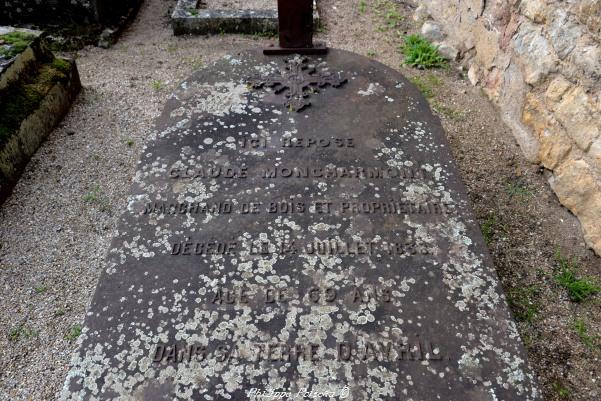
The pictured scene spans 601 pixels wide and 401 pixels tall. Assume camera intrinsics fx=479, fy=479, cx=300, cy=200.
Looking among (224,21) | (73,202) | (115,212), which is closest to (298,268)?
(115,212)

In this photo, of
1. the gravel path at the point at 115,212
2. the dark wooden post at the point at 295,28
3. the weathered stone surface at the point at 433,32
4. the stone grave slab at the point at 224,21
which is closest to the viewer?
the gravel path at the point at 115,212

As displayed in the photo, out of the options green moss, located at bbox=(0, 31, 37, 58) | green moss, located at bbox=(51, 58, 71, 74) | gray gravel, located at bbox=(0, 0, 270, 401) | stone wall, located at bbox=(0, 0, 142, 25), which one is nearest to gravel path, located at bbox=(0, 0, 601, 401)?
gray gravel, located at bbox=(0, 0, 270, 401)

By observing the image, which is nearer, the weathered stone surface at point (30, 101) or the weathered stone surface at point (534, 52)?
the weathered stone surface at point (534, 52)

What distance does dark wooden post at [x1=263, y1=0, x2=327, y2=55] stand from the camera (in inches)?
123

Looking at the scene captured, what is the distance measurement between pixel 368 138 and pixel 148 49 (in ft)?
12.1

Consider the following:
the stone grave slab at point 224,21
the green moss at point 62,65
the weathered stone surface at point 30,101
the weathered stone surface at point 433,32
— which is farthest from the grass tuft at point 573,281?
the green moss at point 62,65

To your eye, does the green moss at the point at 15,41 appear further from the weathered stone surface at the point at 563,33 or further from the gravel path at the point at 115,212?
the weathered stone surface at the point at 563,33

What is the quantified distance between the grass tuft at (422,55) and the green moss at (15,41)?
11.9 ft

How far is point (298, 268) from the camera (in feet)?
6.93

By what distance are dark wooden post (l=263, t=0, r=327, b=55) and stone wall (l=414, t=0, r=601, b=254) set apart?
5.56 feet

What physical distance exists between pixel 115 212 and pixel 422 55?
3437 mm

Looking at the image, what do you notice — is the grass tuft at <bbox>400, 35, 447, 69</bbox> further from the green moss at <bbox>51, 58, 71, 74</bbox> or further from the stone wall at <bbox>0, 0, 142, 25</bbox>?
the stone wall at <bbox>0, 0, 142, 25</bbox>

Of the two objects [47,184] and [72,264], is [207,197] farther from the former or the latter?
[47,184]

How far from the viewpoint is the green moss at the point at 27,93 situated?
12.5 feet
